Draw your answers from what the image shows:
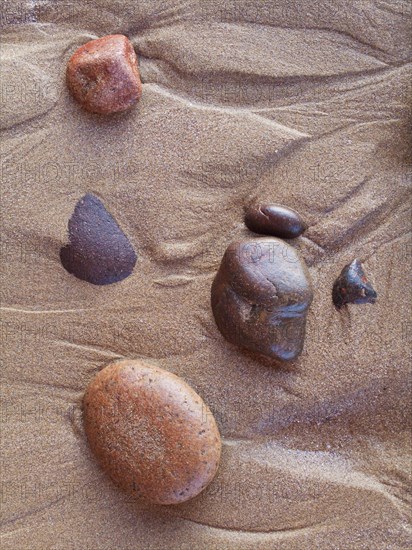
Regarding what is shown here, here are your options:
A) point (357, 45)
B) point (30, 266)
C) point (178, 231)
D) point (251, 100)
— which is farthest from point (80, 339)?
point (357, 45)

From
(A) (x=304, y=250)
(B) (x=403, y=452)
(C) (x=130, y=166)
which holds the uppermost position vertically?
(C) (x=130, y=166)

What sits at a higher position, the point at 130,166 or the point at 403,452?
the point at 130,166

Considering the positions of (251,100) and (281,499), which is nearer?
(281,499)

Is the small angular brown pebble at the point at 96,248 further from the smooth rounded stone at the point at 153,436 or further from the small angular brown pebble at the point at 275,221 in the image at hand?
the small angular brown pebble at the point at 275,221

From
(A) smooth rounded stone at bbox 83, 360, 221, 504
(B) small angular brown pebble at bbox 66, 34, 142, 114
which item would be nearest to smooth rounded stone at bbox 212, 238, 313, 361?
(A) smooth rounded stone at bbox 83, 360, 221, 504

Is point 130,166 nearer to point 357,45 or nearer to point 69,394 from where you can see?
point 69,394

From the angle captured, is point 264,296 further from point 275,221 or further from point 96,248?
point 96,248
